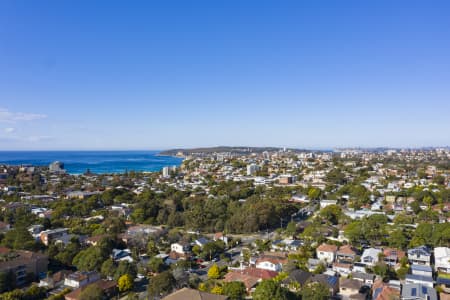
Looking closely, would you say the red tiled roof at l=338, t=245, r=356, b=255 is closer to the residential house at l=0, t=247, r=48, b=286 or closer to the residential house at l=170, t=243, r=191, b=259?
the residential house at l=170, t=243, r=191, b=259

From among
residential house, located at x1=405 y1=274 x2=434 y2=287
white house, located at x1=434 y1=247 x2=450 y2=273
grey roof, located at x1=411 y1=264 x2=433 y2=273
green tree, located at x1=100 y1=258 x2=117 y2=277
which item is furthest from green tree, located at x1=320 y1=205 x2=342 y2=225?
green tree, located at x1=100 y1=258 x2=117 y2=277

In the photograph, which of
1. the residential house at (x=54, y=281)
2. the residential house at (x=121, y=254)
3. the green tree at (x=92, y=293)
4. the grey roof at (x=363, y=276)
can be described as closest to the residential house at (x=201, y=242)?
the residential house at (x=121, y=254)

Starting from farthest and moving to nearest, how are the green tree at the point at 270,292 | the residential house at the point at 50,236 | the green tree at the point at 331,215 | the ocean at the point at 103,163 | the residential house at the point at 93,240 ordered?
the ocean at the point at 103,163 < the green tree at the point at 331,215 < the residential house at the point at 50,236 < the residential house at the point at 93,240 < the green tree at the point at 270,292

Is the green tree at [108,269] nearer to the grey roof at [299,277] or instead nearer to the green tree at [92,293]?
the green tree at [92,293]

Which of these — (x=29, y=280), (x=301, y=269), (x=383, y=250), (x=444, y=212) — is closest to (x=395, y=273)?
(x=383, y=250)

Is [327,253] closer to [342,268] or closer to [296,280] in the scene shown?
[342,268]

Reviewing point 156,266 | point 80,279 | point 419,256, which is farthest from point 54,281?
point 419,256
